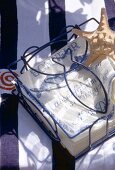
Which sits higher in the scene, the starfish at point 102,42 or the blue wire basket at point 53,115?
the starfish at point 102,42

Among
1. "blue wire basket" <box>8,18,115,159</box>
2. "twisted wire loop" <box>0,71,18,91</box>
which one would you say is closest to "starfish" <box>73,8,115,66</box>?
"blue wire basket" <box>8,18,115,159</box>

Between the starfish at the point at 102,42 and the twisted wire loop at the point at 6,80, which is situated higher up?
the starfish at the point at 102,42

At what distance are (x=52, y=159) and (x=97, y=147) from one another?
93 mm

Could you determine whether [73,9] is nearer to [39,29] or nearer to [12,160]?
[39,29]

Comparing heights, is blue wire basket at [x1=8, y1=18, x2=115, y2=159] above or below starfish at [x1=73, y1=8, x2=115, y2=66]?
below

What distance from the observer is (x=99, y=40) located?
0.80 meters

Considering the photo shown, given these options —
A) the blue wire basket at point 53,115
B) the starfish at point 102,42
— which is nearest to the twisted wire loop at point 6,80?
the blue wire basket at point 53,115

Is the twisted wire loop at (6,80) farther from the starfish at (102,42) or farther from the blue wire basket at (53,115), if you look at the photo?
the starfish at (102,42)

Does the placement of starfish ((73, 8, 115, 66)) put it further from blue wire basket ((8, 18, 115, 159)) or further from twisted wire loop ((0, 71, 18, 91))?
twisted wire loop ((0, 71, 18, 91))

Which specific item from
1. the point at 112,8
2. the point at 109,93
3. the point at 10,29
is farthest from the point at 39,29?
the point at 109,93

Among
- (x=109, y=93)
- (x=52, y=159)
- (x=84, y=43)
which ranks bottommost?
(x=52, y=159)

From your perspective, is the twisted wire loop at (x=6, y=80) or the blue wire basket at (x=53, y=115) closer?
the blue wire basket at (x=53, y=115)

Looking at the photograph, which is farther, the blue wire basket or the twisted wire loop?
the twisted wire loop

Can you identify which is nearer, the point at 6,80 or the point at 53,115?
the point at 53,115
